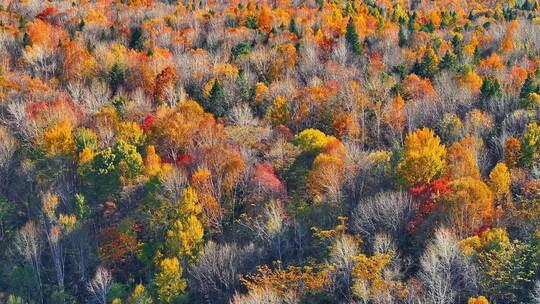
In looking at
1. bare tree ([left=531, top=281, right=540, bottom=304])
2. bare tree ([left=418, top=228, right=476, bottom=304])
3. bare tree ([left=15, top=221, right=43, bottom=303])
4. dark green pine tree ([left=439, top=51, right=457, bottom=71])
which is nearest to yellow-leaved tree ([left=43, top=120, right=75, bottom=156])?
bare tree ([left=15, top=221, right=43, bottom=303])

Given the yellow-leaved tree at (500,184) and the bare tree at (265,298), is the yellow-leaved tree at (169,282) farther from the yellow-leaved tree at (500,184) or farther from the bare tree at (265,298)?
the yellow-leaved tree at (500,184)

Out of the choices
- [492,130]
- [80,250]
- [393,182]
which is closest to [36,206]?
[80,250]

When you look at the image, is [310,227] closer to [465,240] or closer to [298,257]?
[298,257]

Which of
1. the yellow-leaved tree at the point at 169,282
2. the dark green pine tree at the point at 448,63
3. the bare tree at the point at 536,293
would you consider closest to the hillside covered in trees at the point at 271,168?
the yellow-leaved tree at the point at 169,282

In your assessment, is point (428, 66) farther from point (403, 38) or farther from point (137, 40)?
point (137, 40)

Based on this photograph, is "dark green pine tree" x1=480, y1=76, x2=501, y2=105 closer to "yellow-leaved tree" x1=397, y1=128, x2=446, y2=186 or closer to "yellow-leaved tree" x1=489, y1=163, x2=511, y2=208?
"yellow-leaved tree" x1=397, y1=128, x2=446, y2=186
